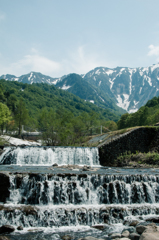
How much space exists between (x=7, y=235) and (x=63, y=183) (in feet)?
16.1

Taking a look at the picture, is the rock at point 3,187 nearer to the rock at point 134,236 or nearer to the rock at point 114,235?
the rock at point 114,235

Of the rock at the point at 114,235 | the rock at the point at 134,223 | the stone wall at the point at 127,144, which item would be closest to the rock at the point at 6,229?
the rock at the point at 114,235

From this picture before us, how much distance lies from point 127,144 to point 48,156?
398 inches

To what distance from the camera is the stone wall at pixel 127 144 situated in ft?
88.2

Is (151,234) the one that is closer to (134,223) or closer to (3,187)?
(134,223)

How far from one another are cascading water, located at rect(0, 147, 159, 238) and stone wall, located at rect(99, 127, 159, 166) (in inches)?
421

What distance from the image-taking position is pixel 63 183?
14.6 m

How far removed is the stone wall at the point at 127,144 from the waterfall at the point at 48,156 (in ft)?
3.77

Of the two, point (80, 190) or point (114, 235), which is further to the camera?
point (80, 190)

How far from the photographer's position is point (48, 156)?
26.5m

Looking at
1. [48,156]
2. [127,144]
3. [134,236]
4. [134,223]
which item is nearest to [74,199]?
[134,223]

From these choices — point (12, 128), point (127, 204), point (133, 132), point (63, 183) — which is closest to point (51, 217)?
point (63, 183)

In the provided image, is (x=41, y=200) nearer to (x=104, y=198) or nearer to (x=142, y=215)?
(x=104, y=198)

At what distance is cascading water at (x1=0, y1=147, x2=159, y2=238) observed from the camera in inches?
486
